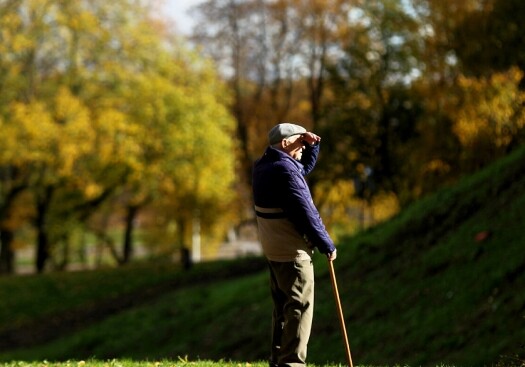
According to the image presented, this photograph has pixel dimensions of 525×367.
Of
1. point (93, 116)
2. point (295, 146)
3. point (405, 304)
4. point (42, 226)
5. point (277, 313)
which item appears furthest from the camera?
point (42, 226)

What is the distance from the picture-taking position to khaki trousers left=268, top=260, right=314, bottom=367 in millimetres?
7480

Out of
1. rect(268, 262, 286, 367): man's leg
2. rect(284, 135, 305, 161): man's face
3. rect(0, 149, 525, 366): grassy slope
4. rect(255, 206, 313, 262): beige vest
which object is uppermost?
rect(284, 135, 305, 161): man's face

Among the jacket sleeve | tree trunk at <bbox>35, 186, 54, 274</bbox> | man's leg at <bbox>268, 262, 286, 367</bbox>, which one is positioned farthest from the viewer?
tree trunk at <bbox>35, 186, 54, 274</bbox>

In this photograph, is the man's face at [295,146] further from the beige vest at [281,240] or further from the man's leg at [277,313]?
the man's leg at [277,313]

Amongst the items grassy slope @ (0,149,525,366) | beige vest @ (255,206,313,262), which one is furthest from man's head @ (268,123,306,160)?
grassy slope @ (0,149,525,366)

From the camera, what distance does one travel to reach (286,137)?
25.4 ft

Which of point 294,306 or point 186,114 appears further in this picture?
point 186,114

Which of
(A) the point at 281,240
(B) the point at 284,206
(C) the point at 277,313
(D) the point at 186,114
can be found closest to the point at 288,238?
(A) the point at 281,240

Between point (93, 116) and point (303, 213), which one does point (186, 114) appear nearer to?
point (93, 116)

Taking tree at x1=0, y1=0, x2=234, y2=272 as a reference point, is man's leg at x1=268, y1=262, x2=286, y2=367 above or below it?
below

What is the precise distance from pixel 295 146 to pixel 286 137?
6.6 inches

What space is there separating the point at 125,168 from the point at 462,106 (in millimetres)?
14325

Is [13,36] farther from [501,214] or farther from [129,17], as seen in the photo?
[501,214]

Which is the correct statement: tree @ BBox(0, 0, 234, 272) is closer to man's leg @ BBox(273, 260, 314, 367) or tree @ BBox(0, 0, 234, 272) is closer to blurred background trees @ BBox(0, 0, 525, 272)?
blurred background trees @ BBox(0, 0, 525, 272)
